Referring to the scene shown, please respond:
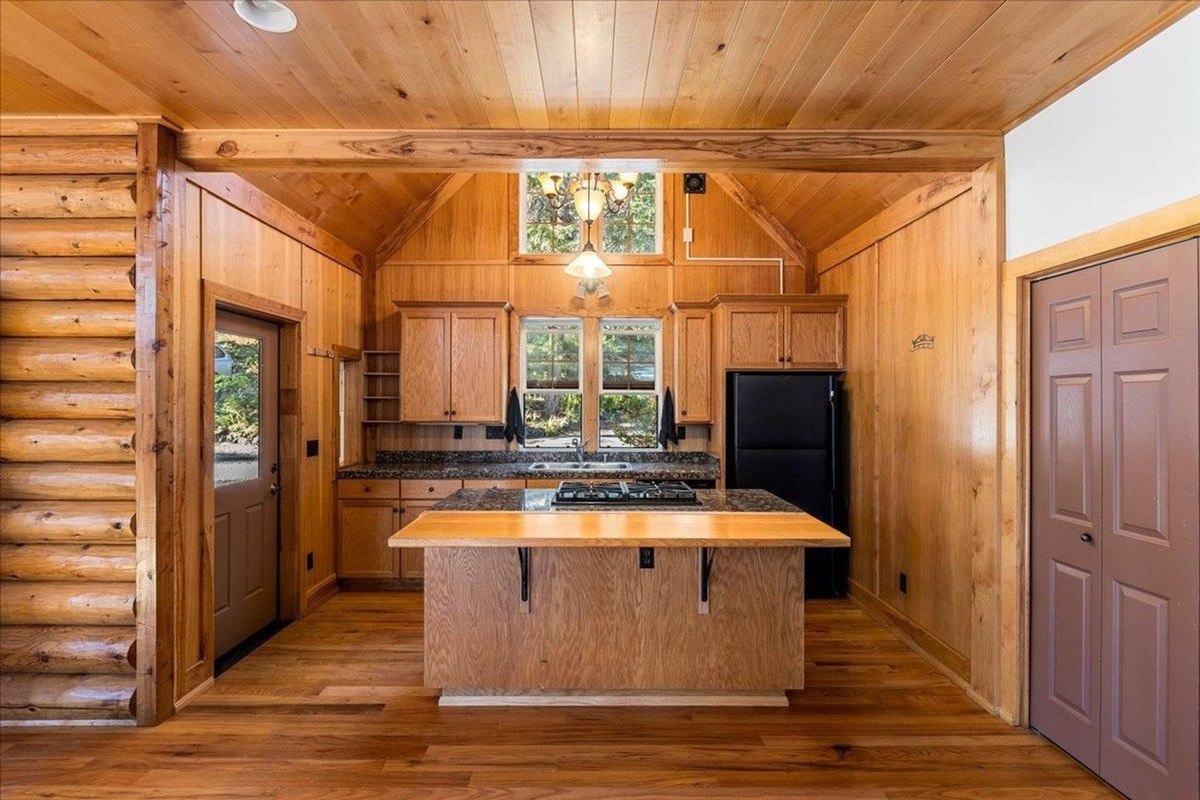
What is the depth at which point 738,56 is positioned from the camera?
218cm

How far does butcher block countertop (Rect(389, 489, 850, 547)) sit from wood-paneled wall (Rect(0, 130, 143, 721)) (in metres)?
Answer: 1.33

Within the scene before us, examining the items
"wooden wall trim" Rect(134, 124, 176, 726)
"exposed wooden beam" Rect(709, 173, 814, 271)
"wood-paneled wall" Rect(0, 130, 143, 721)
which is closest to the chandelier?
"exposed wooden beam" Rect(709, 173, 814, 271)

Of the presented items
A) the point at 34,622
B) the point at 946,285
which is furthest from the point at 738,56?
the point at 34,622

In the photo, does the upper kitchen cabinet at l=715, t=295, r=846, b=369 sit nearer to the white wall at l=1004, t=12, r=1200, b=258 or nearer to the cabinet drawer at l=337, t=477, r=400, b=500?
the white wall at l=1004, t=12, r=1200, b=258

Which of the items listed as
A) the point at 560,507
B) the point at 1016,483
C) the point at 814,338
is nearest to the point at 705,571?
the point at 560,507

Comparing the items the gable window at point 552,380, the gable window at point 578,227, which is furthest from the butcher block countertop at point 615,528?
the gable window at point 578,227

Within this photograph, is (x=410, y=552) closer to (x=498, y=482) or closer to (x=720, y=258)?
(x=498, y=482)

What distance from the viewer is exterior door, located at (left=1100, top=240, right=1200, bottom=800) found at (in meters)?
1.95

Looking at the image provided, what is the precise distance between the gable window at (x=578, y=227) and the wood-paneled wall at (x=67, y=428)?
301 centimetres

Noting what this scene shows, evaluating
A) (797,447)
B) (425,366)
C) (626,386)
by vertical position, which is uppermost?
(425,366)

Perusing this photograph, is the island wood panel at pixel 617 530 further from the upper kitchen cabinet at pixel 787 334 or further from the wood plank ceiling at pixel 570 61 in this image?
the upper kitchen cabinet at pixel 787 334

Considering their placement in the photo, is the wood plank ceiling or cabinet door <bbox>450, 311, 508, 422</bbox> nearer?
the wood plank ceiling

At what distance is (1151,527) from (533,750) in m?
2.45

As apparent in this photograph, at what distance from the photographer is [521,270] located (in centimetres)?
517
